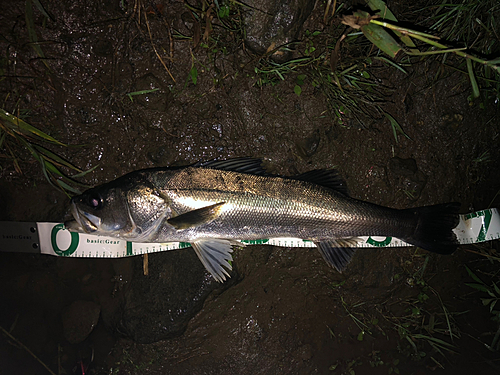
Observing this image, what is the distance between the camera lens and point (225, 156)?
127 inches

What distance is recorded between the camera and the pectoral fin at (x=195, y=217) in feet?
8.70

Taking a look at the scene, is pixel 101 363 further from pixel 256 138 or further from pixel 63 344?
pixel 256 138

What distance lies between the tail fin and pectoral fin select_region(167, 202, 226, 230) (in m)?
2.10

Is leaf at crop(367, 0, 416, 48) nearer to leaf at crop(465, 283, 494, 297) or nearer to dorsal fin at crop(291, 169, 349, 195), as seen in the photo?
dorsal fin at crop(291, 169, 349, 195)

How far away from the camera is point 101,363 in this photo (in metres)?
3.56

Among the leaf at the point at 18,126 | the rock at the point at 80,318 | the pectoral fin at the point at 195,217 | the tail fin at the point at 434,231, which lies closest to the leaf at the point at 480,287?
the tail fin at the point at 434,231

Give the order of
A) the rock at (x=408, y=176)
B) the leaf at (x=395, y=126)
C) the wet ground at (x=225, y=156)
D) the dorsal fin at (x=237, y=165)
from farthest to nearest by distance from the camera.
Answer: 1. the rock at (x=408, y=176)
2. the leaf at (x=395, y=126)
3. the wet ground at (x=225, y=156)
4. the dorsal fin at (x=237, y=165)

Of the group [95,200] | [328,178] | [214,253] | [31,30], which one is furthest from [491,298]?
[31,30]

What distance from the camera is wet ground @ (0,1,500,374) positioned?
10.0ft

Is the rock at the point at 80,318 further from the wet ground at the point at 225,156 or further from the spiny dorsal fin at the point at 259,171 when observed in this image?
the spiny dorsal fin at the point at 259,171

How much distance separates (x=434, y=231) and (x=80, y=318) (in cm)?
441

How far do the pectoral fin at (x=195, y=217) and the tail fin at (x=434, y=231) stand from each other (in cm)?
210

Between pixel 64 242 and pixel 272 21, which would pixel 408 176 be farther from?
pixel 64 242

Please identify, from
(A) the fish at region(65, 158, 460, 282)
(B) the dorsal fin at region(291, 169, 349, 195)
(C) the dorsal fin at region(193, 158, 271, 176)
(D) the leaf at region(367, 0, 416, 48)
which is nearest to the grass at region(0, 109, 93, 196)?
(A) the fish at region(65, 158, 460, 282)
